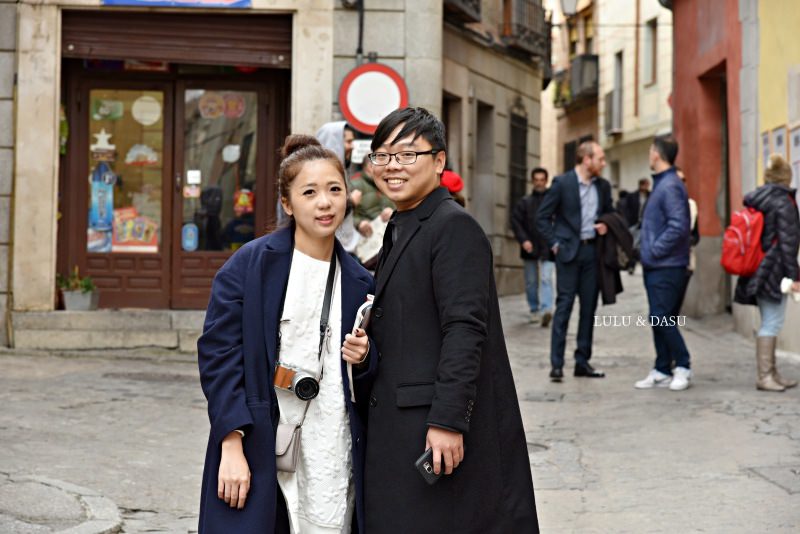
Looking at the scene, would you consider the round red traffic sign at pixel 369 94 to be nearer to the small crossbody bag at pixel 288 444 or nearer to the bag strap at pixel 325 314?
the bag strap at pixel 325 314

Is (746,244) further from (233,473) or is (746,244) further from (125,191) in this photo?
(233,473)

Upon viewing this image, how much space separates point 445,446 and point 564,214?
25.4 feet

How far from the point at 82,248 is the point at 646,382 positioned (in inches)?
244

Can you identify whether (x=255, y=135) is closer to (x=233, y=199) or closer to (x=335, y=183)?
(x=233, y=199)

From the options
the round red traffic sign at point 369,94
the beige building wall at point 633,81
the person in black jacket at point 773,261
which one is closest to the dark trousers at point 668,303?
the person in black jacket at point 773,261

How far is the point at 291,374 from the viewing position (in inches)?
150

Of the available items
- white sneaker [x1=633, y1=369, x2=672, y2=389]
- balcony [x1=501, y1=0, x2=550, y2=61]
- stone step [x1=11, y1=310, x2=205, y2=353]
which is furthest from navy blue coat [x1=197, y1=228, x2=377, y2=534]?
balcony [x1=501, y1=0, x2=550, y2=61]

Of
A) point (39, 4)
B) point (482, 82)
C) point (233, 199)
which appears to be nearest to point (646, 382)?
point (233, 199)

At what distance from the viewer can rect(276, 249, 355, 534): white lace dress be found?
3.86m

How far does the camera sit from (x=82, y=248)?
45.8ft

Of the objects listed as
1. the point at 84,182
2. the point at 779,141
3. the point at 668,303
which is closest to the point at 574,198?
the point at 668,303

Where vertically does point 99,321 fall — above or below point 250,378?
below

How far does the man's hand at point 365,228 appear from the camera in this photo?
30.6 feet

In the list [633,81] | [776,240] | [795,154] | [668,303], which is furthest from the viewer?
[633,81]
